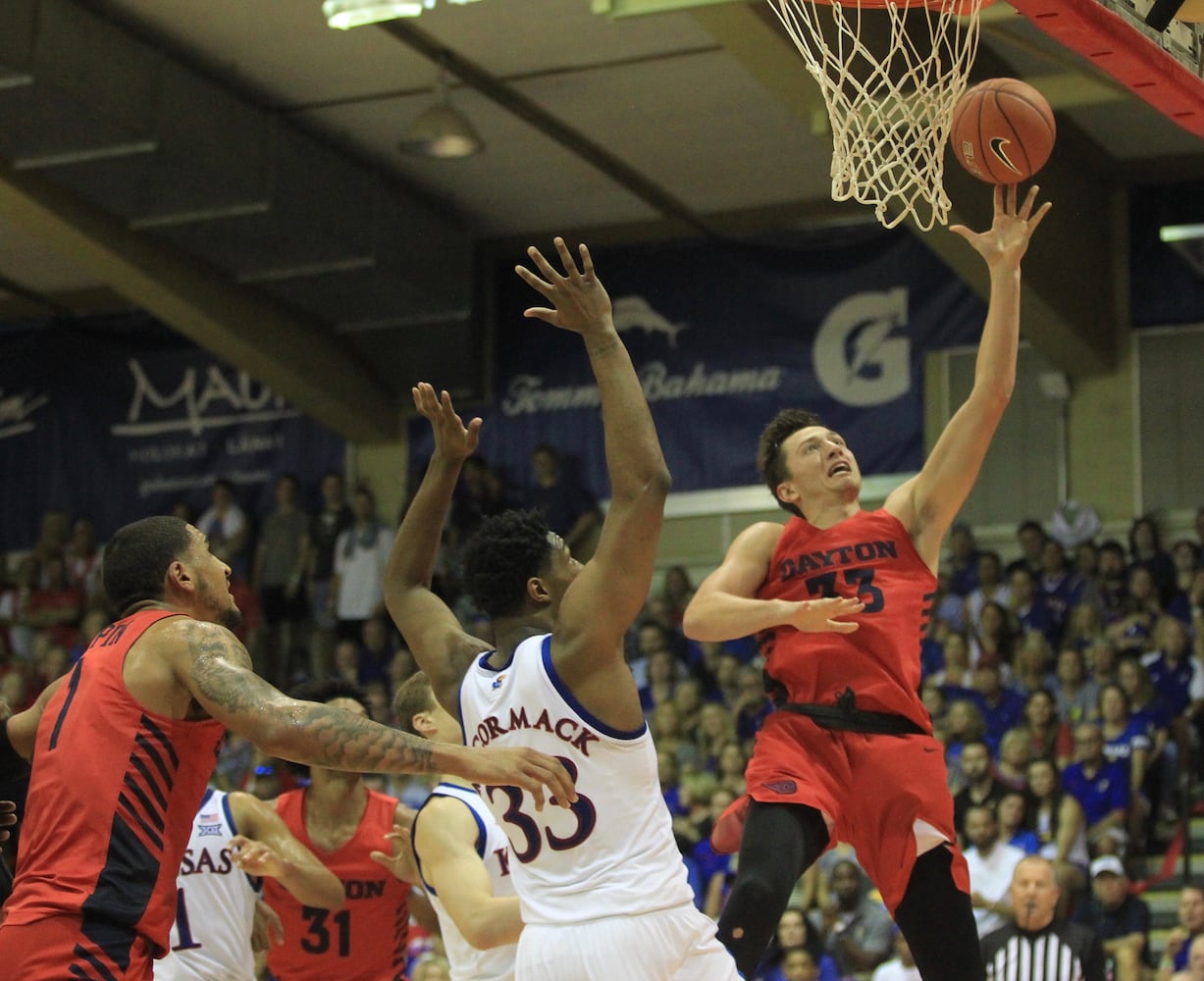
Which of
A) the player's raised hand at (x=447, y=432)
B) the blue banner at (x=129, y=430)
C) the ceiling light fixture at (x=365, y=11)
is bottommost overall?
the player's raised hand at (x=447, y=432)

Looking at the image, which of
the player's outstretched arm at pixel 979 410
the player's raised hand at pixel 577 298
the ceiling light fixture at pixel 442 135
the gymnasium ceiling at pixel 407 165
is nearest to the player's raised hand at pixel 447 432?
the player's raised hand at pixel 577 298

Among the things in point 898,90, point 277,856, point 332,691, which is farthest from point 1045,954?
point 898,90

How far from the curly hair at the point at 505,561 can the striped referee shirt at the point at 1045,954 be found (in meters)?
5.57

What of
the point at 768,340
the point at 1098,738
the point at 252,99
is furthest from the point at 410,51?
the point at 1098,738

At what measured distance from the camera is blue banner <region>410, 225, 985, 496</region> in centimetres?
1811

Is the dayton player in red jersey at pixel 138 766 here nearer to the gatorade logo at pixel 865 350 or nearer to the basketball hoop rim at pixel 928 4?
the basketball hoop rim at pixel 928 4

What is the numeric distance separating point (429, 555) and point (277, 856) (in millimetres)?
1739

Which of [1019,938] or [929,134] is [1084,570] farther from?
[929,134]

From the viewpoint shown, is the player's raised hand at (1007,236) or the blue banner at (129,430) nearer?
the player's raised hand at (1007,236)

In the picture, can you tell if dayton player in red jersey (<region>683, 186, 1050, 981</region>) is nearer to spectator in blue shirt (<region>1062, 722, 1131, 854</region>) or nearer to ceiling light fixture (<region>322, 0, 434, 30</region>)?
spectator in blue shirt (<region>1062, 722, 1131, 854</region>)

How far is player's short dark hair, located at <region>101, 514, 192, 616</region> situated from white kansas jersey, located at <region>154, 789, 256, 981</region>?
2.66 meters

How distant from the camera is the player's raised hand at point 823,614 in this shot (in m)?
5.36

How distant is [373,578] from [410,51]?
18.3 feet

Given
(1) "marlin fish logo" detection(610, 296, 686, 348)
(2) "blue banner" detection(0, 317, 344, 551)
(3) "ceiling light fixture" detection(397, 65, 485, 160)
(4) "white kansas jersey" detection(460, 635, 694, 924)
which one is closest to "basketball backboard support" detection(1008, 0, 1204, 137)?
(4) "white kansas jersey" detection(460, 635, 694, 924)
